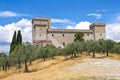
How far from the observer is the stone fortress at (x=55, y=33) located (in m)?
106

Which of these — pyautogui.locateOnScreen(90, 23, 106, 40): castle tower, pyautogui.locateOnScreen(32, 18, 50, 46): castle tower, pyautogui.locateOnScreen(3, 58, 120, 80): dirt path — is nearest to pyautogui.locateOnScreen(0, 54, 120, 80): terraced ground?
pyautogui.locateOnScreen(3, 58, 120, 80): dirt path

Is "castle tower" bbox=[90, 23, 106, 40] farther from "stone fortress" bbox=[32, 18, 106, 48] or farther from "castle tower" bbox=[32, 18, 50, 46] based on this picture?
"castle tower" bbox=[32, 18, 50, 46]

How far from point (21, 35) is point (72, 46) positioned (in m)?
32.4

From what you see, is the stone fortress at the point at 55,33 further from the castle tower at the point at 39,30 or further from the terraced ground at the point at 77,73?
the terraced ground at the point at 77,73

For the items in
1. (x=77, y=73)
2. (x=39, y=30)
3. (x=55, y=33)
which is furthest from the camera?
(x=55, y=33)

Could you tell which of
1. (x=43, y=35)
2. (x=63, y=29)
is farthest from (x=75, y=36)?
(x=43, y=35)

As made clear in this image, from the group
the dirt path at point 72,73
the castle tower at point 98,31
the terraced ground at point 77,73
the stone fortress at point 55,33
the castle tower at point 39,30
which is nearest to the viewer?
the terraced ground at point 77,73

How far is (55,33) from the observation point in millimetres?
109750

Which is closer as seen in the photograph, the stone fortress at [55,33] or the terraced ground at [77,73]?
the terraced ground at [77,73]

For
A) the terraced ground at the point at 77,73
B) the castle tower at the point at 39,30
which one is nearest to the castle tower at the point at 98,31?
the castle tower at the point at 39,30

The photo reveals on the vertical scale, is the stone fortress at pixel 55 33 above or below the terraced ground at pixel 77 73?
above

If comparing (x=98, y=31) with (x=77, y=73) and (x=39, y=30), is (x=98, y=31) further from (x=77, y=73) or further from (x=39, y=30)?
(x=77, y=73)

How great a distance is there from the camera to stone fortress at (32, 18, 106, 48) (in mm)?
105719

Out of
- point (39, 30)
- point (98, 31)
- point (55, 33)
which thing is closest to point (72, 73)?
point (39, 30)
